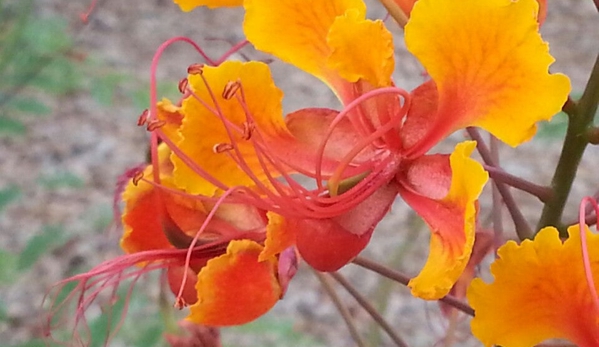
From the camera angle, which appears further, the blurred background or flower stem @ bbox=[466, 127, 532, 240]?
the blurred background

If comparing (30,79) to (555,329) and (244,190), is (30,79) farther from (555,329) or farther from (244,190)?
(555,329)

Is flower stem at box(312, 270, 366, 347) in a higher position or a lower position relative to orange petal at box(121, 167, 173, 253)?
lower

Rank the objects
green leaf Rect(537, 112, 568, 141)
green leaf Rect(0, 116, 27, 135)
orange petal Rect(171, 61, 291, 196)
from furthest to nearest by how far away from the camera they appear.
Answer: green leaf Rect(0, 116, 27, 135), green leaf Rect(537, 112, 568, 141), orange petal Rect(171, 61, 291, 196)

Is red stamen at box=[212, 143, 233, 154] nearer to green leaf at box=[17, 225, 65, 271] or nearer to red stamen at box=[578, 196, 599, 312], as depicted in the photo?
red stamen at box=[578, 196, 599, 312]

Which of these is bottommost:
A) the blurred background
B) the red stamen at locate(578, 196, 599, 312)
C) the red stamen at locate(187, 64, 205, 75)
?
the blurred background

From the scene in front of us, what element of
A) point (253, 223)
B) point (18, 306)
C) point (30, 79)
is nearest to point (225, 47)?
point (18, 306)

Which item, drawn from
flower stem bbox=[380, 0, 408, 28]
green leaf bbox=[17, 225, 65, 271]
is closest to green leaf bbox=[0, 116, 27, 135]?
green leaf bbox=[17, 225, 65, 271]

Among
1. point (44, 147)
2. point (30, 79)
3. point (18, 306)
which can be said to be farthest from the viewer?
point (44, 147)
